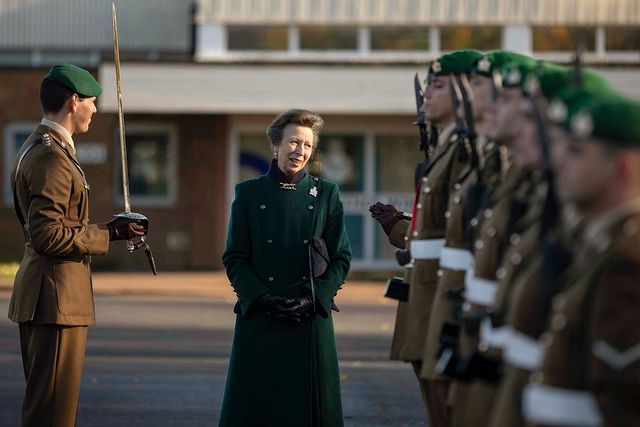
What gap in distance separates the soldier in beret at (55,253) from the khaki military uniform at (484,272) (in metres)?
2.66

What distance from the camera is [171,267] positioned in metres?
28.4

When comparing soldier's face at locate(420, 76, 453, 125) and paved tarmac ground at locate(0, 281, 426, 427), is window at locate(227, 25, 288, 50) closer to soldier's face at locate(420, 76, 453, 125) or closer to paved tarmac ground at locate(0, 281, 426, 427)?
paved tarmac ground at locate(0, 281, 426, 427)

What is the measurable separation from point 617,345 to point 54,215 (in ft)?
13.7

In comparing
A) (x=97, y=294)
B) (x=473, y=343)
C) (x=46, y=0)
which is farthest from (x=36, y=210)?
(x=46, y=0)

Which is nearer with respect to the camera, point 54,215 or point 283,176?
point 54,215

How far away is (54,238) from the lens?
744cm

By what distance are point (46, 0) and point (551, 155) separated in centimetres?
2638

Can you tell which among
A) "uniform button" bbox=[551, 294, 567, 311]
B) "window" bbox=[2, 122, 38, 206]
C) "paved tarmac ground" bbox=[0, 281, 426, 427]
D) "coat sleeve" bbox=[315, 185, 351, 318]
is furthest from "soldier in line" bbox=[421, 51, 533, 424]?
"window" bbox=[2, 122, 38, 206]

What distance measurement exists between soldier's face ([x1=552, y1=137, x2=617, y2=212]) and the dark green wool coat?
4128 millimetres

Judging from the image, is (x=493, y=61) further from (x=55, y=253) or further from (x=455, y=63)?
(x=55, y=253)

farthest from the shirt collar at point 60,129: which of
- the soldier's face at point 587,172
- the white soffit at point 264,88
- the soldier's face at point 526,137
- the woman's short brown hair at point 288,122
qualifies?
the white soffit at point 264,88

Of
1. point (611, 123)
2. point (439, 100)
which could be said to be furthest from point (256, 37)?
point (611, 123)

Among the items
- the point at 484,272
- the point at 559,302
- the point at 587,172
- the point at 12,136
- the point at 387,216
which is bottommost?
the point at 12,136

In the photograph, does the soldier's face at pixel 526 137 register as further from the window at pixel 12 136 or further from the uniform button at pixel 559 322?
the window at pixel 12 136
